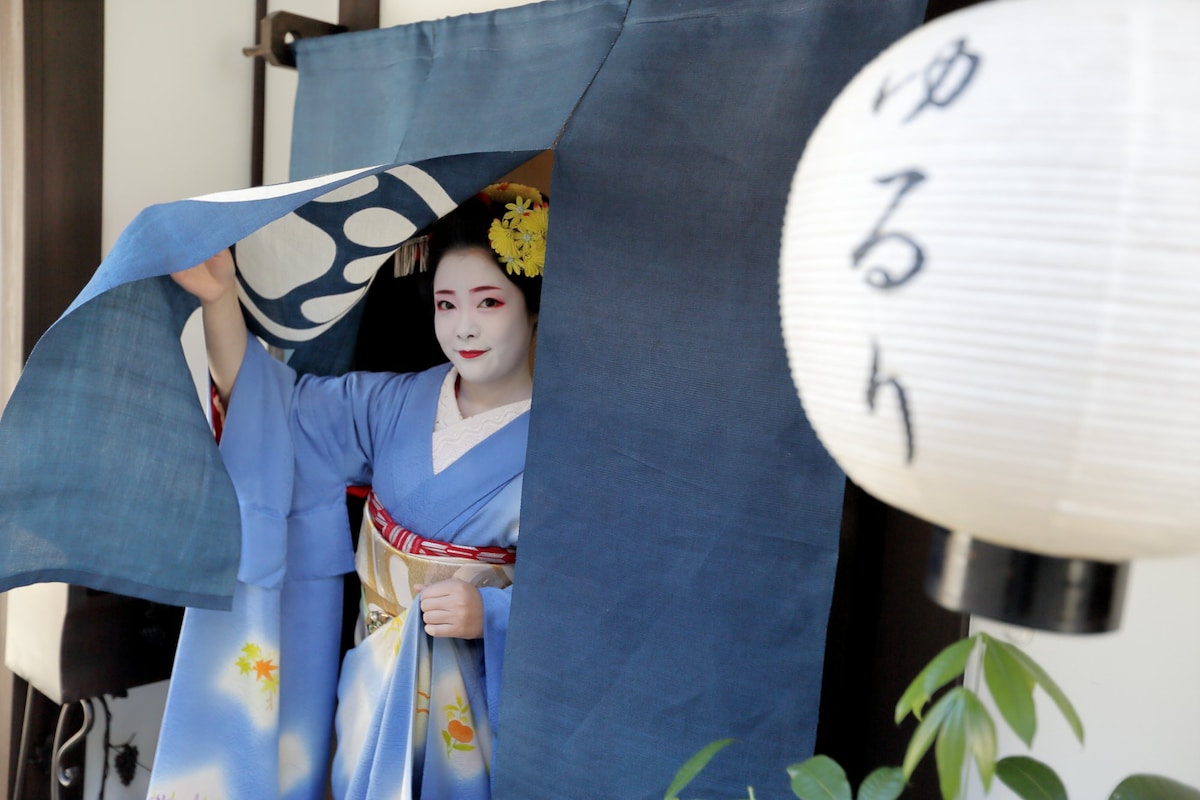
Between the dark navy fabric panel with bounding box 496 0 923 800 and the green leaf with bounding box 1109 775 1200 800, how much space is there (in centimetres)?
39

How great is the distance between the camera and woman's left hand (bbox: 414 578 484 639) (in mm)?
1415

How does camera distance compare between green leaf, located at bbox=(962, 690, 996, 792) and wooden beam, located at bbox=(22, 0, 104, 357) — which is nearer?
green leaf, located at bbox=(962, 690, 996, 792)

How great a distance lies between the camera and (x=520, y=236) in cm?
155

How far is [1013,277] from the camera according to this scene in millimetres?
474

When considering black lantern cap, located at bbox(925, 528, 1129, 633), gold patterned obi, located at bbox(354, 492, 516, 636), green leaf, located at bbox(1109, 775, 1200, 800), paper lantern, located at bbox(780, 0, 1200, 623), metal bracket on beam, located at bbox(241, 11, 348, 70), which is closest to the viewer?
paper lantern, located at bbox(780, 0, 1200, 623)

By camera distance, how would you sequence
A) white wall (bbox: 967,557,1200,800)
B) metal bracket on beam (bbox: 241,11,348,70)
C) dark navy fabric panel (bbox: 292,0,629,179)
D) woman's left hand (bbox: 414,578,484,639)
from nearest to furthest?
white wall (bbox: 967,557,1200,800), dark navy fabric panel (bbox: 292,0,629,179), woman's left hand (bbox: 414,578,484,639), metal bracket on beam (bbox: 241,11,348,70)

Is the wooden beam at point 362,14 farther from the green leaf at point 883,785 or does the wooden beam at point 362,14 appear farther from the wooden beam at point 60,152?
the green leaf at point 883,785

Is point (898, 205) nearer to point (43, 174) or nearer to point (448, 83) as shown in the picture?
point (448, 83)

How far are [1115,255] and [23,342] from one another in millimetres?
1991

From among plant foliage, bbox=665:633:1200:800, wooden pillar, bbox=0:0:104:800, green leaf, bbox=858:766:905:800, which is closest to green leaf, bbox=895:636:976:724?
plant foliage, bbox=665:633:1200:800

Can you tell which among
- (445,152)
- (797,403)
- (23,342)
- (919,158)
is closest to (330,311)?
(445,152)

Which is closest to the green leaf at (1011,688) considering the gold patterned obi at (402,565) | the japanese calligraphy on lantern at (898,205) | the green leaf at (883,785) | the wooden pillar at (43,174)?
the green leaf at (883,785)

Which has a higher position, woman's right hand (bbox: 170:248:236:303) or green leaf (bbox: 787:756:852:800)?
woman's right hand (bbox: 170:248:236:303)

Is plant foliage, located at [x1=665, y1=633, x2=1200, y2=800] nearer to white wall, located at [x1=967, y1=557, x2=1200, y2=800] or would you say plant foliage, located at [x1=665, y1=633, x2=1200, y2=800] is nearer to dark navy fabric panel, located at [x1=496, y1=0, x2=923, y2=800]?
white wall, located at [x1=967, y1=557, x2=1200, y2=800]
